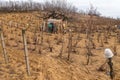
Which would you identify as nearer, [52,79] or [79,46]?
[52,79]

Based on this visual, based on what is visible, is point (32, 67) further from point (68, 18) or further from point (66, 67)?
point (68, 18)

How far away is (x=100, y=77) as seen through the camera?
698 cm

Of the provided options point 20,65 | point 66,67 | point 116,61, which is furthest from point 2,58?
point 116,61

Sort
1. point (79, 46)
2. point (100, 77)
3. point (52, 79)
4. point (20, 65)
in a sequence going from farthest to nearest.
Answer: point (79, 46) < point (100, 77) < point (20, 65) < point (52, 79)

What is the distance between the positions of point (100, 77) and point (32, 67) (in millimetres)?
1798

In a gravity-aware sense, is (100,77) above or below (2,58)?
below

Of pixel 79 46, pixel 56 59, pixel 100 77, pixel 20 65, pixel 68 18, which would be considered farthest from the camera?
pixel 68 18

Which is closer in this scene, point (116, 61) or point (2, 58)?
point (2, 58)

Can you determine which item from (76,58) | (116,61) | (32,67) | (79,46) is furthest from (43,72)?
(79,46)

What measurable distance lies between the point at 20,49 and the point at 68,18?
959cm

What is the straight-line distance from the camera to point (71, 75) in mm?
6547

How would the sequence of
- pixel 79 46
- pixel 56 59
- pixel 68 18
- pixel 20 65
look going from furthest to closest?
pixel 68 18 → pixel 79 46 → pixel 56 59 → pixel 20 65

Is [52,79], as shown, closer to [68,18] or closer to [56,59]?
[56,59]

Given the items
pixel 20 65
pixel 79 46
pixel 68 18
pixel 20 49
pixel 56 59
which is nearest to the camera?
pixel 20 65
